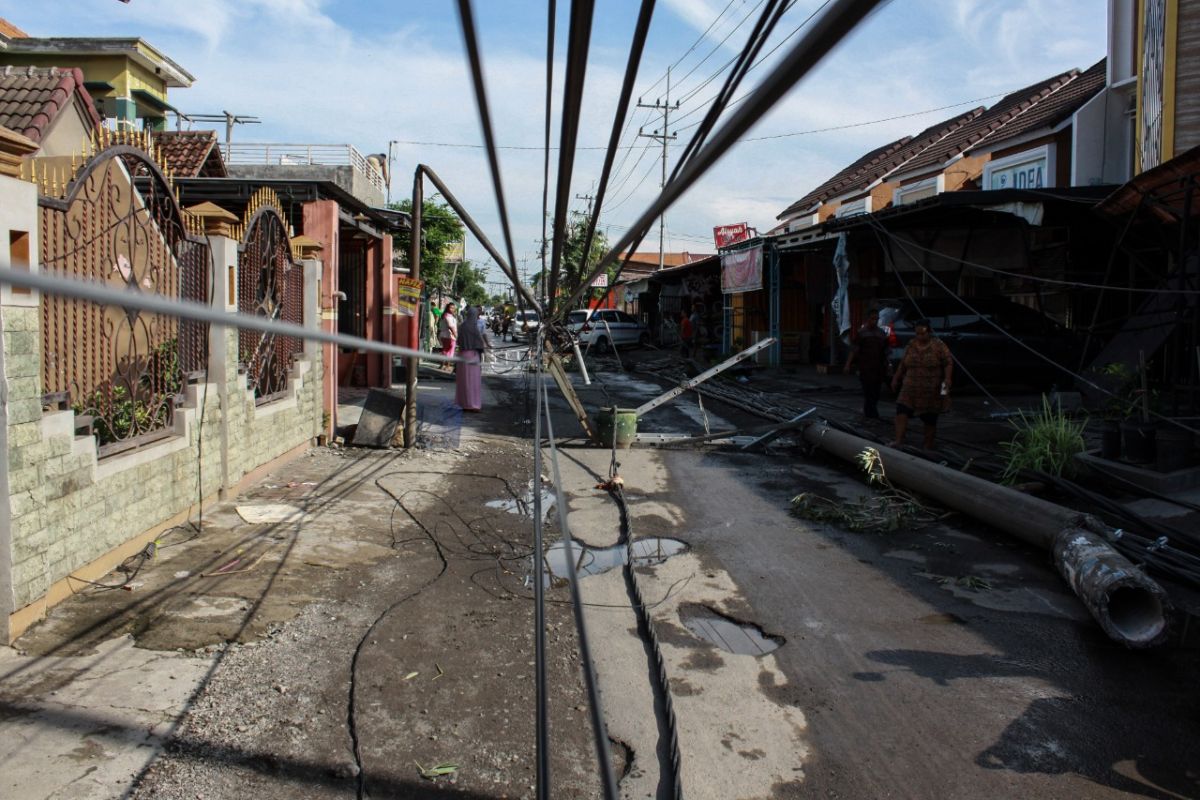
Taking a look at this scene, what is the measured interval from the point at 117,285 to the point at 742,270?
18198 mm

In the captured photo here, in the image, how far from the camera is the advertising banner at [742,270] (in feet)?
71.3

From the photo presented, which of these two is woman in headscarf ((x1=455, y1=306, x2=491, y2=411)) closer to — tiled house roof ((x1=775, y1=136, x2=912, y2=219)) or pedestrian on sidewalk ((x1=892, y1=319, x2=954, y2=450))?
pedestrian on sidewalk ((x1=892, y1=319, x2=954, y2=450))

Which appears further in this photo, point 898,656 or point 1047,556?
point 1047,556

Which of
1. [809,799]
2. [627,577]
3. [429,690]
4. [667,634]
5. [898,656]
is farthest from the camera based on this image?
[627,577]

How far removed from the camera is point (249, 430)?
27.6 feet

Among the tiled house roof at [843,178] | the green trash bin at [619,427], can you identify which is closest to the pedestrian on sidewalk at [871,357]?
the green trash bin at [619,427]

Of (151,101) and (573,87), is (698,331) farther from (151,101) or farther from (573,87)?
(573,87)

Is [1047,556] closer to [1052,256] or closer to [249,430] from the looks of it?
[249,430]

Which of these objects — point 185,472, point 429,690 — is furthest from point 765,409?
point 429,690

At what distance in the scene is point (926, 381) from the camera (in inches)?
399

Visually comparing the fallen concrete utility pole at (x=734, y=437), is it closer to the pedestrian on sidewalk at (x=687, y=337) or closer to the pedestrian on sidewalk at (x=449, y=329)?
the pedestrian on sidewalk at (x=449, y=329)

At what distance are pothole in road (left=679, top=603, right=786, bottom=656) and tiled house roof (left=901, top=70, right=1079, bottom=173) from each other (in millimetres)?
20841

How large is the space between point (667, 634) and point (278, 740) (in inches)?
89.9

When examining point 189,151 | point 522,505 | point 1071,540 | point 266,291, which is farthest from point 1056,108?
point 189,151
